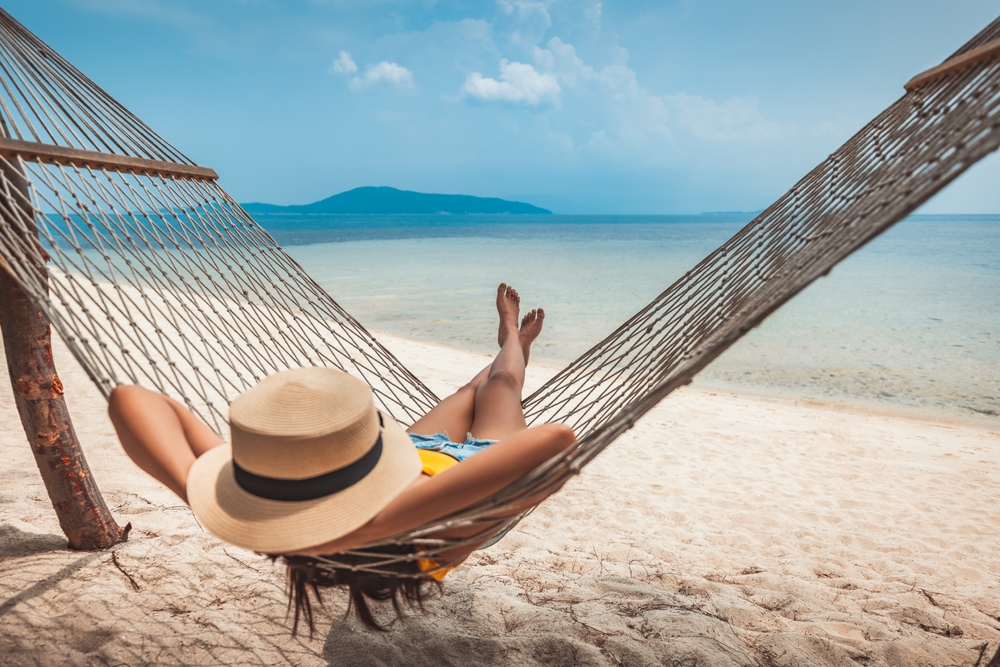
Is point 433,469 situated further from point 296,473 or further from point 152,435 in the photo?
point 152,435

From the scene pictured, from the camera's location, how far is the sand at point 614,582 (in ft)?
4.63

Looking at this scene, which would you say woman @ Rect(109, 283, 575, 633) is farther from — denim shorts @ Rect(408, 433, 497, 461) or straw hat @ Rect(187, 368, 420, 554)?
denim shorts @ Rect(408, 433, 497, 461)

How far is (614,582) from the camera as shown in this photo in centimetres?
178

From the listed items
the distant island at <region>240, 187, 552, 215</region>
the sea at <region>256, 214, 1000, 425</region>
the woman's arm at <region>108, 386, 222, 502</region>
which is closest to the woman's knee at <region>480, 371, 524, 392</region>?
the woman's arm at <region>108, 386, 222, 502</region>

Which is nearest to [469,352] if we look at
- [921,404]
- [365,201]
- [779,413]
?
[779,413]

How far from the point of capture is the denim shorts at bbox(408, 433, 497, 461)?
1358mm

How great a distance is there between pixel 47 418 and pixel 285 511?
44.8 inches

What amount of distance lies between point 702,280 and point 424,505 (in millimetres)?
1458

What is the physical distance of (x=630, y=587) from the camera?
175cm

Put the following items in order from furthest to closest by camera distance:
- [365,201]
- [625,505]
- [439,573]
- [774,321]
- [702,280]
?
1. [365,201]
2. [774,321]
3. [625,505]
4. [702,280]
5. [439,573]

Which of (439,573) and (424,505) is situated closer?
(424,505)

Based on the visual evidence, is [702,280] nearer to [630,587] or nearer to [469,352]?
[630,587]

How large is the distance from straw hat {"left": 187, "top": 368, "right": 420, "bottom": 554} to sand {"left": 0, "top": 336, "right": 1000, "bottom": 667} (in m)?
0.61

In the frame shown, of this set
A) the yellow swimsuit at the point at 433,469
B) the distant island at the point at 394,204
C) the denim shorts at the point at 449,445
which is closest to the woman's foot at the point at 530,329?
the denim shorts at the point at 449,445
